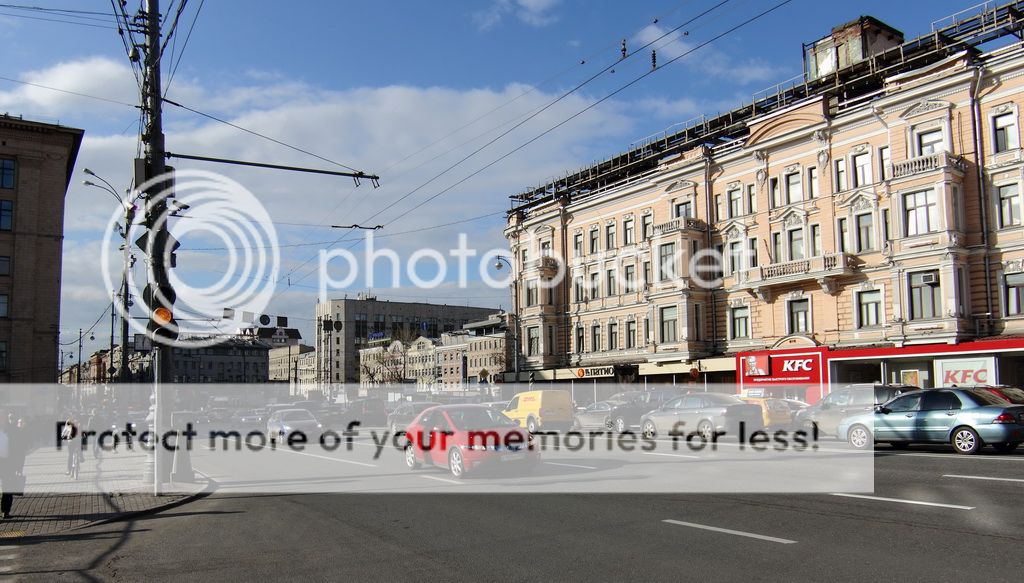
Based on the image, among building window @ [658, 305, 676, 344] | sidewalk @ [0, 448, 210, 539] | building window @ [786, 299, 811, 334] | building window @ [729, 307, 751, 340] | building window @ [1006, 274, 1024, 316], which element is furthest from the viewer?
building window @ [658, 305, 676, 344]

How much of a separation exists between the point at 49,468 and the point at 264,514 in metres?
12.5

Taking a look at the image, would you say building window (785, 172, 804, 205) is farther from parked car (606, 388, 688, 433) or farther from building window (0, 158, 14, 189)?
building window (0, 158, 14, 189)

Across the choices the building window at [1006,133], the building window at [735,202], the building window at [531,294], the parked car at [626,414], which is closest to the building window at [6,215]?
the building window at [531,294]

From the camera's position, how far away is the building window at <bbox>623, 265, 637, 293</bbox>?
51188mm

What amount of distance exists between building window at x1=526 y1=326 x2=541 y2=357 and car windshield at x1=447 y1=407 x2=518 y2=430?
1628 inches

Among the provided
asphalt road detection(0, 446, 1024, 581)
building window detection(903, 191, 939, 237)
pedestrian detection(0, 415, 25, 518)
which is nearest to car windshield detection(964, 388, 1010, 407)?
asphalt road detection(0, 446, 1024, 581)

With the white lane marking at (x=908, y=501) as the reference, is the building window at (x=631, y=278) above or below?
above

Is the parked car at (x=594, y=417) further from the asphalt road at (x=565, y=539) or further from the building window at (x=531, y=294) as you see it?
the building window at (x=531, y=294)

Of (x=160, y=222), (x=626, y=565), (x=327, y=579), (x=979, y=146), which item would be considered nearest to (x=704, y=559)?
(x=626, y=565)

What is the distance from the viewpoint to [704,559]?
789 cm

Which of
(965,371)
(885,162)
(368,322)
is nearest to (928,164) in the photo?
(885,162)

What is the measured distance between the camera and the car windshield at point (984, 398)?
1747cm

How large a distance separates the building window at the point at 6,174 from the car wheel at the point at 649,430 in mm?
65320

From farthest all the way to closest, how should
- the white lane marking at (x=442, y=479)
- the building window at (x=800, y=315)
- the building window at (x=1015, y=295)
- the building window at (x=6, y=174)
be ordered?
the building window at (x=6, y=174) < the building window at (x=800, y=315) < the building window at (x=1015, y=295) < the white lane marking at (x=442, y=479)
